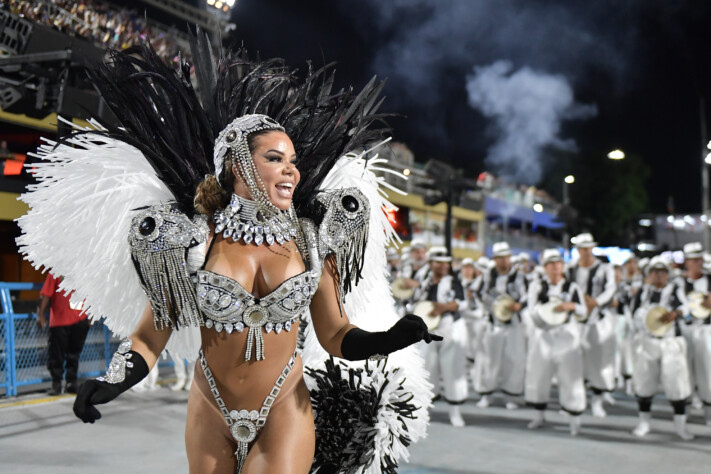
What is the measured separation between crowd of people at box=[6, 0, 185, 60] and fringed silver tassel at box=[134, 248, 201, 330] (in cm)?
1060

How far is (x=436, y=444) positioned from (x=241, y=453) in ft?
14.8

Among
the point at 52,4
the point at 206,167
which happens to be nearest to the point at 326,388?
the point at 206,167

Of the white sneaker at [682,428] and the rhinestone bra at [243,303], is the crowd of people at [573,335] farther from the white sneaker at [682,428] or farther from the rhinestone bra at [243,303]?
the rhinestone bra at [243,303]

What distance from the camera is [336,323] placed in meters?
2.60

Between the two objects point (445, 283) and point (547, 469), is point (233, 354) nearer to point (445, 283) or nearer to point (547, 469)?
point (547, 469)

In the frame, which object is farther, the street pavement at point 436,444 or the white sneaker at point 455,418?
the white sneaker at point 455,418

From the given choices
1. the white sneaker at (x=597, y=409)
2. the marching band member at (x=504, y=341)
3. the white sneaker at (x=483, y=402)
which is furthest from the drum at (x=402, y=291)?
the white sneaker at (x=597, y=409)

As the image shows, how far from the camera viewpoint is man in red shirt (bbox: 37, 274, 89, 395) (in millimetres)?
8242

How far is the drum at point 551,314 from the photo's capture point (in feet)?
25.0

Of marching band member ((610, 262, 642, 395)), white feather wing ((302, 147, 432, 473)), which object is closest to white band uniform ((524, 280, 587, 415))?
marching band member ((610, 262, 642, 395))

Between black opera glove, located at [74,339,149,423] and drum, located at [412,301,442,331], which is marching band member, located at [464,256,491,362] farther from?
black opera glove, located at [74,339,149,423]

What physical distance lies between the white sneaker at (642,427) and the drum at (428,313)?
7.69ft

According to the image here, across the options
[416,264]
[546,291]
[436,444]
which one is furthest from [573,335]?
[416,264]

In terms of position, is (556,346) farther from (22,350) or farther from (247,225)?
(22,350)
